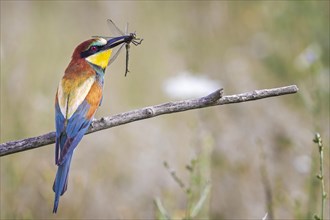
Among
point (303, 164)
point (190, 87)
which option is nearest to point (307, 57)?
point (303, 164)

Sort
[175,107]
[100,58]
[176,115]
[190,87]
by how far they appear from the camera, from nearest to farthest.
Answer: [175,107]
[100,58]
[190,87]
[176,115]

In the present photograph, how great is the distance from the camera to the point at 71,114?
2.24 m

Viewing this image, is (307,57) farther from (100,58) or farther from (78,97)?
(78,97)

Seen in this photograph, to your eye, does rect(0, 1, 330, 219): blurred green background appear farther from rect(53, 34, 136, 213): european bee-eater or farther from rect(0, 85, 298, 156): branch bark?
rect(0, 85, 298, 156): branch bark

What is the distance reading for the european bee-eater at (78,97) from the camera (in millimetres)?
2146

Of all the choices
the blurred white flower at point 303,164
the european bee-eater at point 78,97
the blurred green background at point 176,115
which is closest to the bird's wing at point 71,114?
the european bee-eater at point 78,97

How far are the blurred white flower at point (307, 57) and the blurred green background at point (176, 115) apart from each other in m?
0.01

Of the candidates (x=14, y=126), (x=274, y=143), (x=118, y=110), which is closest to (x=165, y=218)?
(x=14, y=126)

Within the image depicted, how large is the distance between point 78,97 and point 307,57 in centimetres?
192

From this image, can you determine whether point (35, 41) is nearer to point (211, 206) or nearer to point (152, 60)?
point (152, 60)

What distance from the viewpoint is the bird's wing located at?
2162mm

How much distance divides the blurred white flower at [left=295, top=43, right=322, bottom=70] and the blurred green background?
0.01 meters

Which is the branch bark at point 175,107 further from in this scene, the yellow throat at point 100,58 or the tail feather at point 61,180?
the yellow throat at point 100,58

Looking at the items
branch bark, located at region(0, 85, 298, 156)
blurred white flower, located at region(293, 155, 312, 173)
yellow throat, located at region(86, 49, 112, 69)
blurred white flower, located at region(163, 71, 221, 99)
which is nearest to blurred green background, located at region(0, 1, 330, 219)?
blurred white flower, located at region(293, 155, 312, 173)
